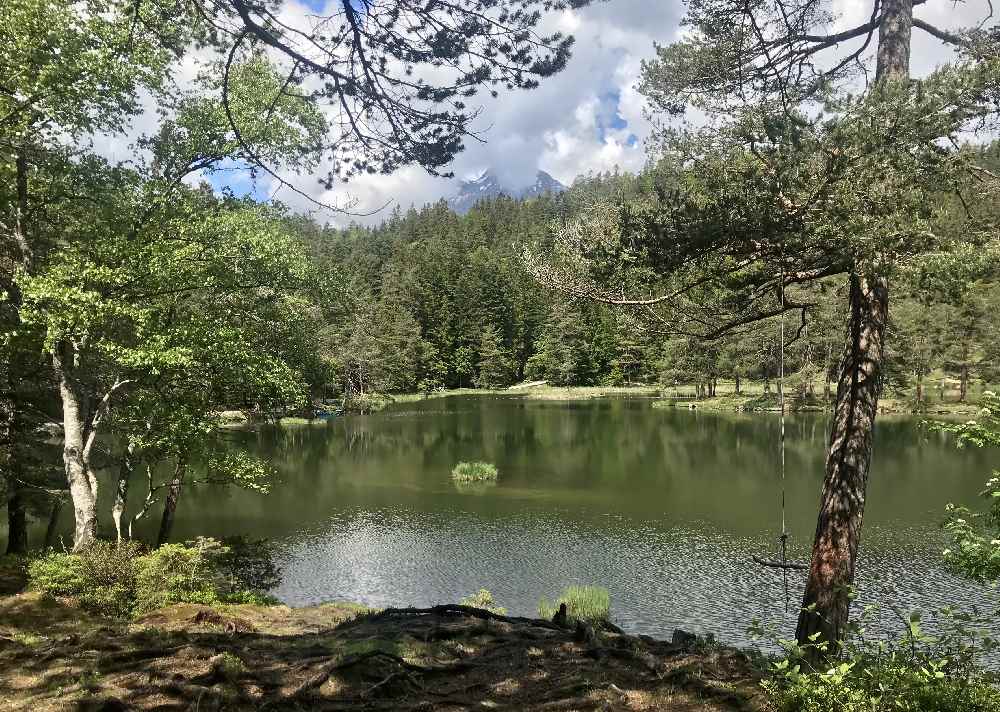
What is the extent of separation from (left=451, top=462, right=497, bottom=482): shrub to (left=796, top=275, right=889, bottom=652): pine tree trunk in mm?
21644

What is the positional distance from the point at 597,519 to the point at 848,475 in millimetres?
15149

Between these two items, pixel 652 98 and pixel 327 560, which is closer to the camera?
pixel 652 98

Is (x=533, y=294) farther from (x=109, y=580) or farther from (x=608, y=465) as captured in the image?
(x=608, y=465)

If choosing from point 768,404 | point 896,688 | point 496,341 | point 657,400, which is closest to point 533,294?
point 896,688

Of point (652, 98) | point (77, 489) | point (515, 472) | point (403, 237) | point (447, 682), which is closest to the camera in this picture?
point (447, 682)

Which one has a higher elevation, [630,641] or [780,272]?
[780,272]

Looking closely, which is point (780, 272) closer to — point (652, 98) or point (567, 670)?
point (652, 98)

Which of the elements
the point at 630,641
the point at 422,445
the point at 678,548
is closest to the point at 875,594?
the point at 678,548

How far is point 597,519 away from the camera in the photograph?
71.9 feet

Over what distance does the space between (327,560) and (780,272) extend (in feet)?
49.2

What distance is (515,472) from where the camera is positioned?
30609 millimetres

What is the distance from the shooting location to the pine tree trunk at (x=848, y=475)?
24.1 ft

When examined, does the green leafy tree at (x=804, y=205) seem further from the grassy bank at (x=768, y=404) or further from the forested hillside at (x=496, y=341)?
the grassy bank at (x=768, y=404)

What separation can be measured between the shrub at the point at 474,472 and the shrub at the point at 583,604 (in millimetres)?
14228
